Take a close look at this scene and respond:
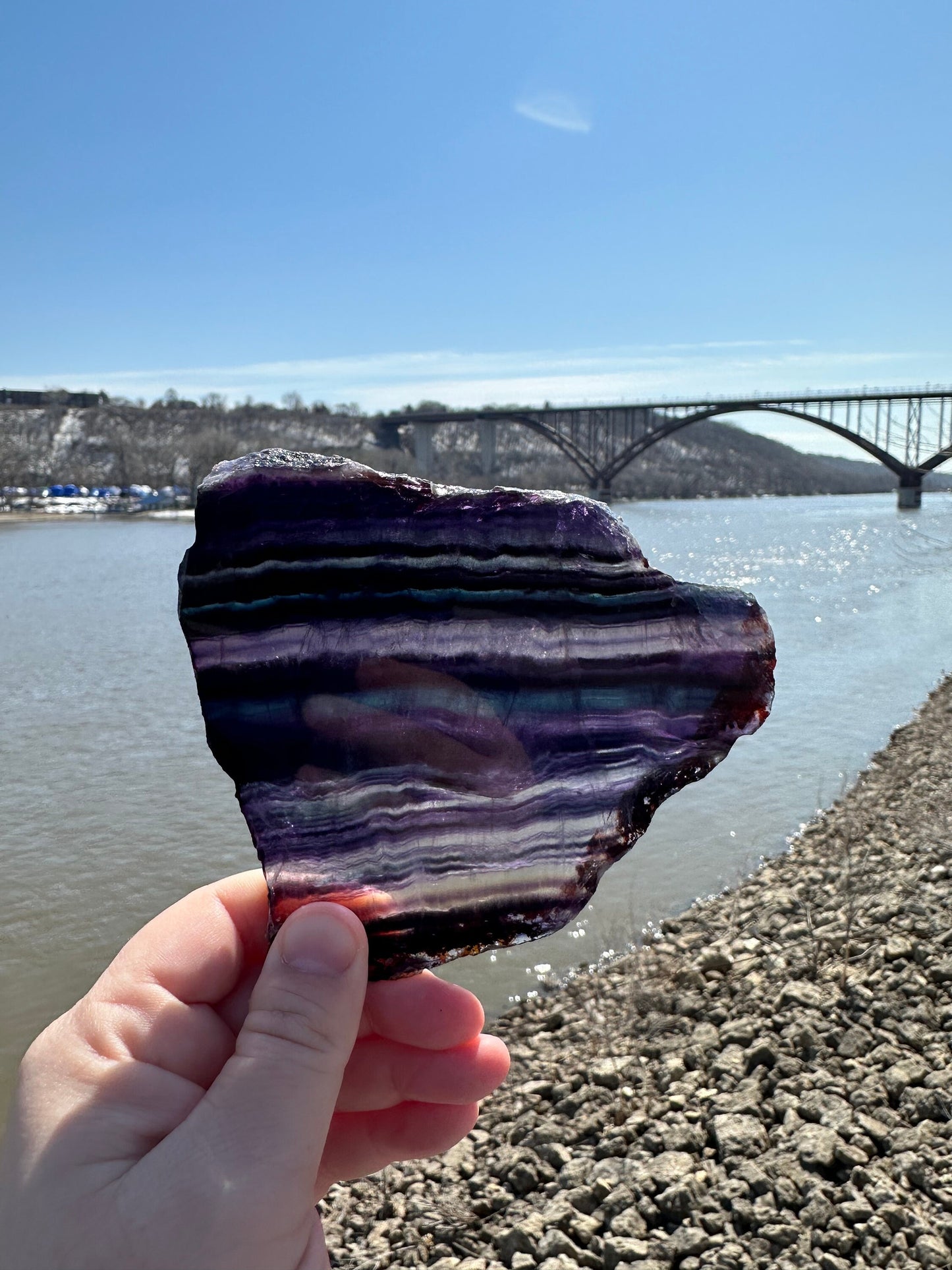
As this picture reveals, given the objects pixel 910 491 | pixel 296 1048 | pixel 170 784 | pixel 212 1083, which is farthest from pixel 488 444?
pixel 296 1048

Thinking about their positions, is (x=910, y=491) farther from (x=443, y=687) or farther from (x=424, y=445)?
(x=443, y=687)

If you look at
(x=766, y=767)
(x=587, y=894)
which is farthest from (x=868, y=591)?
(x=587, y=894)

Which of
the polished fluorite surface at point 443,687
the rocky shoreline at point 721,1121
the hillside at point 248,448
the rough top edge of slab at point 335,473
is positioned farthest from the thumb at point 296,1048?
the hillside at point 248,448

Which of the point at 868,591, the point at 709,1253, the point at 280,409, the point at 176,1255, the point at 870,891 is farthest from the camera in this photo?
the point at 280,409

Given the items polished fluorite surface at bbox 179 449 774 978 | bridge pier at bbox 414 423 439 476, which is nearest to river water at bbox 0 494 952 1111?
polished fluorite surface at bbox 179 449 774 978

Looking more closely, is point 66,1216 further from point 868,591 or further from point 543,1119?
point 868,591

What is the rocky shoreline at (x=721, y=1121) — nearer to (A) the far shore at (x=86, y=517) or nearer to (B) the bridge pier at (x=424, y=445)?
(B) the bridge pier at (x=424, y=445)
